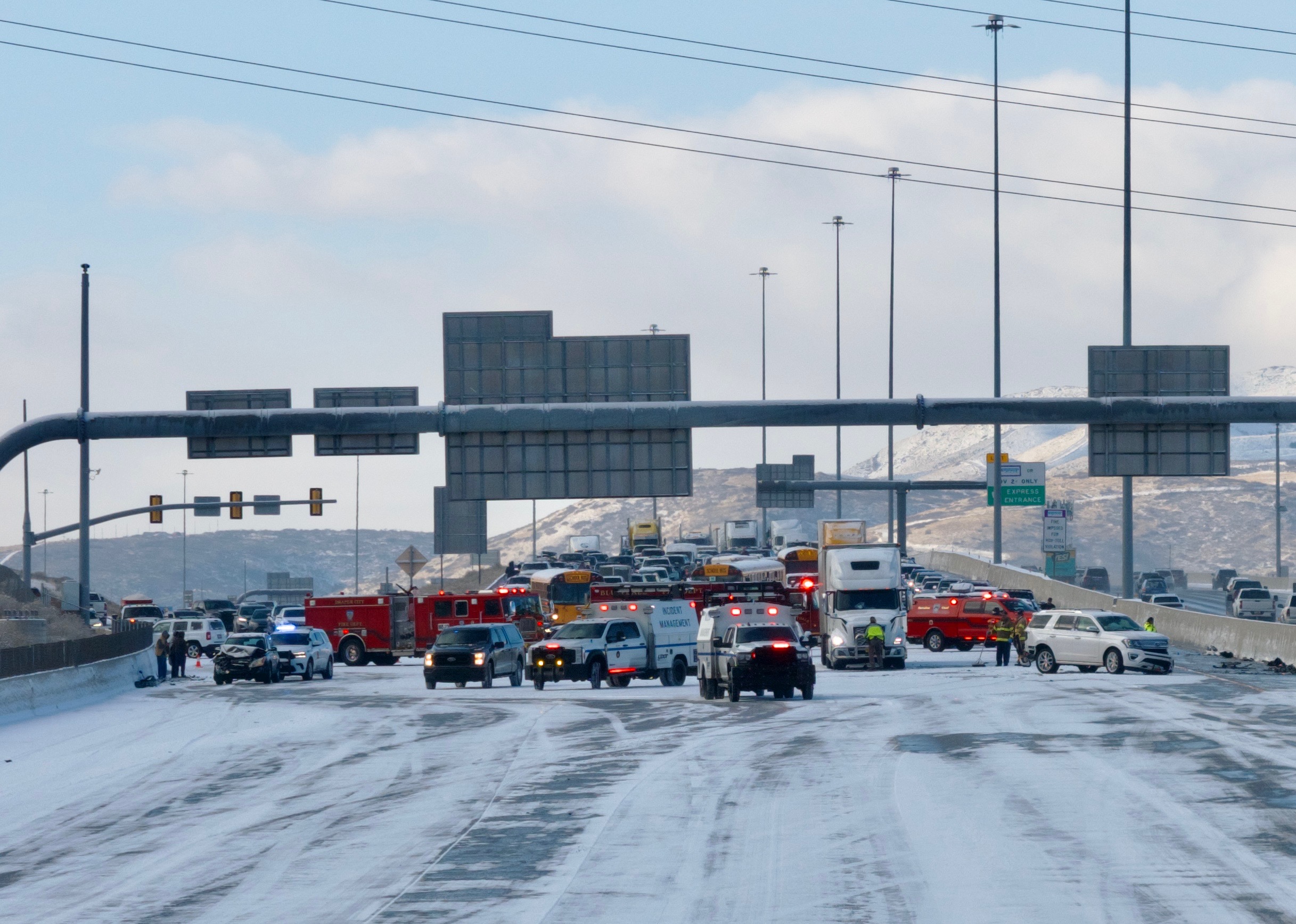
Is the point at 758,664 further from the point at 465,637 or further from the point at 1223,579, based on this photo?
the point at 1223,579

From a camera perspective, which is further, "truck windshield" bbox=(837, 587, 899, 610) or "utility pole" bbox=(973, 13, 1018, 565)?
"utility pole" bbox=(973, 13, 1018, 565)

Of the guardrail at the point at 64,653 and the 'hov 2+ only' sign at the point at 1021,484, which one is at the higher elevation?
the 'hov 2+ only' sign at the point at 1021,484

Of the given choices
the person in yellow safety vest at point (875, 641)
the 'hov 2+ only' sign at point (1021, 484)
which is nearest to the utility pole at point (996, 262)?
the 'hov 2+ only' sign at point (1021, 484)

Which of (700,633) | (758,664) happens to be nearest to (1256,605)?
(700,633)

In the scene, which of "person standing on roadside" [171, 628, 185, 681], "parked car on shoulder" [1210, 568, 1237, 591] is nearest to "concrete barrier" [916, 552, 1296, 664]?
"person standing on roadside" [171, 628, 185, 681]

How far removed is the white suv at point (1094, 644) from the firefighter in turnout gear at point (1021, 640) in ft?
4.75

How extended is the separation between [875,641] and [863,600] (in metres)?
1.84

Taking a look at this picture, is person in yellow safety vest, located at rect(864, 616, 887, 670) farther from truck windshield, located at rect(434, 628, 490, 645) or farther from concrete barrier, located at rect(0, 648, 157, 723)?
concrete barrier, located at rect(0, 648, 157, 723)

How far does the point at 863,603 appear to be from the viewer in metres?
49.3

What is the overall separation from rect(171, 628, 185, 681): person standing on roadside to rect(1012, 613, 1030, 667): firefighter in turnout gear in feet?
82.7

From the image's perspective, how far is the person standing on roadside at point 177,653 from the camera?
51.0 metres

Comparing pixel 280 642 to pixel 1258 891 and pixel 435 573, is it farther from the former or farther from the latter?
pixel 435 573

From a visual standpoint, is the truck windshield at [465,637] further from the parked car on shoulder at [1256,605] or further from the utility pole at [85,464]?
the parked car on shoulder at [1256,605]

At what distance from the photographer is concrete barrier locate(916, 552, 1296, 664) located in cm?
4662
